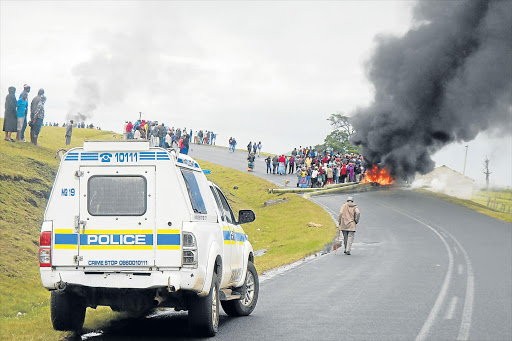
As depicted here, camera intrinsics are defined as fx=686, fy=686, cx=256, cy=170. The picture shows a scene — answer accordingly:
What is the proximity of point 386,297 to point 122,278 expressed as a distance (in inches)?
249

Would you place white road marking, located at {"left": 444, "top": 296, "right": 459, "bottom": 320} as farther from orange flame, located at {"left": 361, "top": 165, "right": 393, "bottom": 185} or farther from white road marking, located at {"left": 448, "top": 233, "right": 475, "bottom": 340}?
orange flame, located at {"left": 361, "top": 165, "right": 393, "bottom": 185}

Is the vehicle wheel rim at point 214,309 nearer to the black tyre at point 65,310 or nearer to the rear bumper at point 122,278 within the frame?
the rear bumper at point 122,278

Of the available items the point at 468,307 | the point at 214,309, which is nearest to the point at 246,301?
the point at 214,309

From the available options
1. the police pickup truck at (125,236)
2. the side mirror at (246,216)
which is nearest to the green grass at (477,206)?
the side mirror at (246,216)

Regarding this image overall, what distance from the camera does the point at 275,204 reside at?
134 ft

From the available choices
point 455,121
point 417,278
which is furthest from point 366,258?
point 455,121

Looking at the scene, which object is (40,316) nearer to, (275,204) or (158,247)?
(158,247)

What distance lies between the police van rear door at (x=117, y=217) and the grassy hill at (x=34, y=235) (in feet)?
3.78

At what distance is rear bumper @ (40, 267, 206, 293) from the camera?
288 inches

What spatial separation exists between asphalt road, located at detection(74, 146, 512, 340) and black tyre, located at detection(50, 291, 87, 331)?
0.90ft

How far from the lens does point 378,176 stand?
2092 inches

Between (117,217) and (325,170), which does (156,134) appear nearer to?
(325,170)

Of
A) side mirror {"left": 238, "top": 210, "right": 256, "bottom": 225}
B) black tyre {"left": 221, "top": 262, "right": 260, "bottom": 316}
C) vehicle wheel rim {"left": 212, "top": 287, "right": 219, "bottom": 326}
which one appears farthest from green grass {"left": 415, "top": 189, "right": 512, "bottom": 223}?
vehicle wheel rim {"left": 212, "top": 287, "right": 219, "bottom": 326}

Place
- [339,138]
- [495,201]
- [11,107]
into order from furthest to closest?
[339,138]
[495,201]
[11,107]
